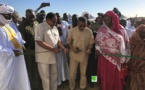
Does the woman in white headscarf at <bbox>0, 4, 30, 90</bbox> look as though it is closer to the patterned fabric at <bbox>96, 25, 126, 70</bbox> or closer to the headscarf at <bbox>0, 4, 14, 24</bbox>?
the headscarf at <bbox>0, 4, 14, 24</bbox>

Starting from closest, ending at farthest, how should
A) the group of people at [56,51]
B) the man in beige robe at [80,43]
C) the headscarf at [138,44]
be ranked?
the group of people at [56,51] → the headscarf at [138,44] → the man in beige robe at [80,43]

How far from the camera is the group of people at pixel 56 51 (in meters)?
4.46

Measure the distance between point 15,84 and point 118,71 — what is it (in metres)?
2.20

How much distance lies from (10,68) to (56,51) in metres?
1.12

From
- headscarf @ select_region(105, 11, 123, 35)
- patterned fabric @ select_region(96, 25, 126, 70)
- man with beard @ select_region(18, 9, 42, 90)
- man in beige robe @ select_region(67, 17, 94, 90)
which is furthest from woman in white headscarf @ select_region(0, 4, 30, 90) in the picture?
headscarf @ select_region(105, 11, 123, 35)

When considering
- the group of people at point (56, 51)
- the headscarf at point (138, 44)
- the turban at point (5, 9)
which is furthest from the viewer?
the headscarf at point (138, 44)

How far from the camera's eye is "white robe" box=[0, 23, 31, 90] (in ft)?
14.1

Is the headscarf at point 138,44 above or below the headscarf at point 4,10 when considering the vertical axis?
below

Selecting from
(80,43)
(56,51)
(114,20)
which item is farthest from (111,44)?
(56,51)

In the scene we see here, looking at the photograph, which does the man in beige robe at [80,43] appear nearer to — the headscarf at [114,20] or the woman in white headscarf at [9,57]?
the headscarf at [114,20]

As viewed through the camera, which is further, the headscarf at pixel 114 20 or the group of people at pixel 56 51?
the headscarf at pixel 114 20

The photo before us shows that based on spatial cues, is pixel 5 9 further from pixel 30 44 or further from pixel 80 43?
pixel 80 43

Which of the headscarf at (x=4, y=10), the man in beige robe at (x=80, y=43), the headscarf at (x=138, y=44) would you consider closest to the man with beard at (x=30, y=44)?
the man in beige robe at (x=80, y=43)

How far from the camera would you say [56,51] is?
5.20 m
